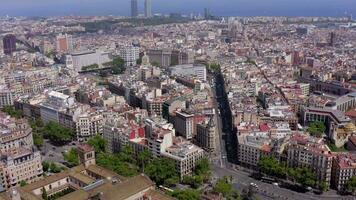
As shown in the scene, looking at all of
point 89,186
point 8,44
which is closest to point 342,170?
point 89,186

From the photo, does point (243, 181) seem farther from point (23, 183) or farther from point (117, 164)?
point (23, 183)

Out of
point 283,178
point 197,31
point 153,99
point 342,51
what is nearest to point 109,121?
point 153,99

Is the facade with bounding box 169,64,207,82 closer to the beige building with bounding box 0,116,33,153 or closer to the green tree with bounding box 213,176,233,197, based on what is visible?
the beige building with bounding box 0,116,33,153

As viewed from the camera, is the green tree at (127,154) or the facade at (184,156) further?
the green tree at (127,154)

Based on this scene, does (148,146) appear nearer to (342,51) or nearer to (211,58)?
(211,58)

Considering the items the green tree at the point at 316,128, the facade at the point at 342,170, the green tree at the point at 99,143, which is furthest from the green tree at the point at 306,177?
the green tree at the point at 99,143

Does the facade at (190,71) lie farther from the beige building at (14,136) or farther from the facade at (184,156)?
the facade at (184,156)

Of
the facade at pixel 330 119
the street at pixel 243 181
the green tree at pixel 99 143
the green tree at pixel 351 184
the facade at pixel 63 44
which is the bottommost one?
the street at pixel 243 181
